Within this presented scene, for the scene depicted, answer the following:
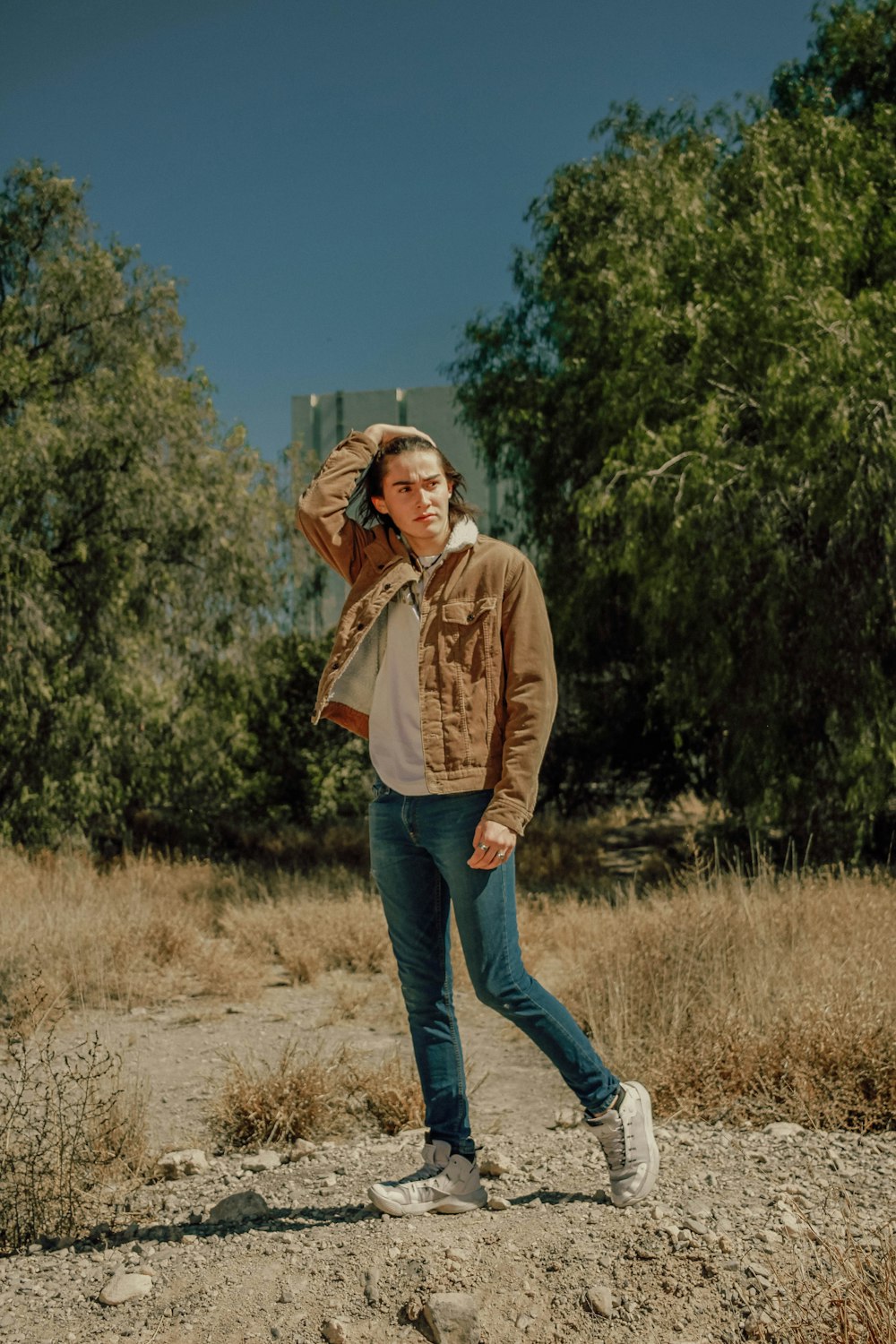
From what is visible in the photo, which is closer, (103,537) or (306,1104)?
(306,1104)

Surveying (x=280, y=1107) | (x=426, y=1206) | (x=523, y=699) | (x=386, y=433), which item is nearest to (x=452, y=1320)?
(x=426, y=1206)

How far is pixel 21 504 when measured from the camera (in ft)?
36.1

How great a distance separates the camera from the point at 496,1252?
305cm

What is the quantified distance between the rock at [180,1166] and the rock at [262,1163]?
0.47 feet

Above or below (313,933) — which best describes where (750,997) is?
above

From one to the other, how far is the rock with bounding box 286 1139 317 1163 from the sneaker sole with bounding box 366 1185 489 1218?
3.18ft

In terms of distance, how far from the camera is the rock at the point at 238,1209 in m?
3.60

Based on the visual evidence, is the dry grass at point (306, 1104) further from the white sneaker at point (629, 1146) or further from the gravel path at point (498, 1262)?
the white sneaker at point (629, 1146)

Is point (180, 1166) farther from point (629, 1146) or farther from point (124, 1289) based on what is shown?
point (629, 1146)

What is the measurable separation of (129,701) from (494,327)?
5.73 meters

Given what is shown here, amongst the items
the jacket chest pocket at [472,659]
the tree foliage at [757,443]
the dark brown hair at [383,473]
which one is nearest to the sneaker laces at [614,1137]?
the jacket chest pocket at [472,659]

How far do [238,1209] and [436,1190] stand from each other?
2.47 ft

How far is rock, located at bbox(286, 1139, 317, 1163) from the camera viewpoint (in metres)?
4.24

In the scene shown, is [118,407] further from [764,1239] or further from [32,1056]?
[764,1239]
